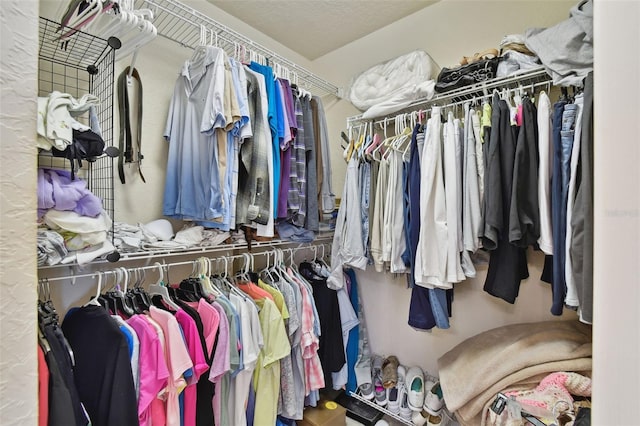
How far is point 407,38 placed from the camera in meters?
1.93

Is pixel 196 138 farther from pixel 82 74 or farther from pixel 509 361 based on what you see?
pixel 509 361

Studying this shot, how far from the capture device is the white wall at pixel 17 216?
270 mm

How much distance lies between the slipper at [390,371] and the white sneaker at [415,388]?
8cm

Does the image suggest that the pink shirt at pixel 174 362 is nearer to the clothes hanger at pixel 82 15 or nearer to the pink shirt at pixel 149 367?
the pink shirt at pixel 149 367

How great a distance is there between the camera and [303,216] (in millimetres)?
1616

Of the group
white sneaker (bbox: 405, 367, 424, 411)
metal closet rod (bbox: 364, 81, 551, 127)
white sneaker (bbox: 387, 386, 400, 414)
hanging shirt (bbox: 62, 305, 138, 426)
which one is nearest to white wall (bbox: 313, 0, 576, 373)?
white sneaker (bbox: 405, 367, 424, 411)

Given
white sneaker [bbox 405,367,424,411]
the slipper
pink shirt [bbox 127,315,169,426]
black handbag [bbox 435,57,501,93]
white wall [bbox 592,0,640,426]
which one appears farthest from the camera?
the slipper

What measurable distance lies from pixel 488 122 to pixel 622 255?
114cm

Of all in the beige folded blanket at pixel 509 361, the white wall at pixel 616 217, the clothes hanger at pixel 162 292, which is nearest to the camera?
the white wall at pixel 616 217

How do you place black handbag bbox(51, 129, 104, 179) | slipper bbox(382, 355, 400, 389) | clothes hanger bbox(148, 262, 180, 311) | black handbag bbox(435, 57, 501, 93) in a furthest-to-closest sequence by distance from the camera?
slipper bbox(382, 355, 400, 389) → black handbag bbox(435, 57, 501, 93) → clothes hanger bbox(148, 262, 180, 311) → black handbag bbox(51, 129, 104, 179)

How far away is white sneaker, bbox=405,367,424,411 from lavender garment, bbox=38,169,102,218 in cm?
169

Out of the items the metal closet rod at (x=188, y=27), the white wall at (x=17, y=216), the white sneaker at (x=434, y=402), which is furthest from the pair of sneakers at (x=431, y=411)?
the metal closet rod at (x=188, y=27)

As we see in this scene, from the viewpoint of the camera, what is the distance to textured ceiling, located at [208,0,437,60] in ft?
5.88

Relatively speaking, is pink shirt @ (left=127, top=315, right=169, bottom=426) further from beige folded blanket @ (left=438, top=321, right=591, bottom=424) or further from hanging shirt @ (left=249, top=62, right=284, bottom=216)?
beige folded blanket @ (left=438, top=321, right=591, bottom=424)
